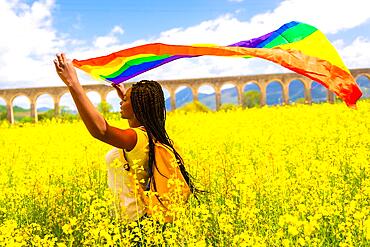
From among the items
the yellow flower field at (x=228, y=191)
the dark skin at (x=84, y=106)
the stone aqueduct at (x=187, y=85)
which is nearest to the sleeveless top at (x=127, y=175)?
the yellow flower field at (x=228, y=191)

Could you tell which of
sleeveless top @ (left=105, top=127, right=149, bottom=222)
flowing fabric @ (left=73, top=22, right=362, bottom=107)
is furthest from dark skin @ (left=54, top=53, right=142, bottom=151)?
flowing fabric @ (left=73, top=22, right=362, bottom=107)

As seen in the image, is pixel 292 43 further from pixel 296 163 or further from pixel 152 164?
pixel 152 164

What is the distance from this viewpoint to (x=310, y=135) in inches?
255

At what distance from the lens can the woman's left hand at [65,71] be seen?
260 centimetres

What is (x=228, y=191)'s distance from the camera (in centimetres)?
393

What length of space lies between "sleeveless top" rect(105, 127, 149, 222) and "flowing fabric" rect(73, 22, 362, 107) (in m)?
0.89

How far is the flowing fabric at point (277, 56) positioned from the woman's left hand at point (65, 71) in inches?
42.4

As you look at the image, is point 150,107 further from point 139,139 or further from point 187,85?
point 187,85

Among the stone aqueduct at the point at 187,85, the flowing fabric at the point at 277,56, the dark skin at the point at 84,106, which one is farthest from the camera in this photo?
the stone aqueduct at the point at 187,85

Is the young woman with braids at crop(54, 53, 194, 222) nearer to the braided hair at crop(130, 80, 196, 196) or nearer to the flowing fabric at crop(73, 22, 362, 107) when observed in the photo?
the braided hair at crop(130, 80, 196, 196)

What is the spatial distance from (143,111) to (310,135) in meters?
3.89

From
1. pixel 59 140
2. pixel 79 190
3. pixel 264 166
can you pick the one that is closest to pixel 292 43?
pixel 264 166

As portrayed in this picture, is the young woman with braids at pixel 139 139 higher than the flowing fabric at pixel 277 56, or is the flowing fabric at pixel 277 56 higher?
the flowing fabric at pixel 277 56

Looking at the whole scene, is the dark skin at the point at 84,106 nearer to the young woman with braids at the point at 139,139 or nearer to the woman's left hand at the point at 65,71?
the woman's left hand at the point at 65,71
